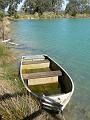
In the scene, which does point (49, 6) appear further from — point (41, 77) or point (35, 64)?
A: point (41, 77)

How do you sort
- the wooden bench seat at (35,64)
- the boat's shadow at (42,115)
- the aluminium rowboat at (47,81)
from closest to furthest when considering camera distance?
the boat's shadow at (42,115)
the aluminium rowboat at (47,81)
the wooden bench seat at (35,64)

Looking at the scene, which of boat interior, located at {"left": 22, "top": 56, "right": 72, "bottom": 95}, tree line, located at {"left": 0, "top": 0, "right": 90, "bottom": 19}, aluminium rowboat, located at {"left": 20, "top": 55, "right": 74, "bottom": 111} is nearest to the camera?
aluminium rowboat, located at {"left": 20, "top": 55, "right": 74, "bottom": 111}

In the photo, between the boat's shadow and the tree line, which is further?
the tree line

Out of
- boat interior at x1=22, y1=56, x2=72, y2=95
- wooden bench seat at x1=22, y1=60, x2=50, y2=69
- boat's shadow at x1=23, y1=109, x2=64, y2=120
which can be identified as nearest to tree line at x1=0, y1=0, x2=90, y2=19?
wooden bench seat at x1=22, y1=60, x2=50, y2=69

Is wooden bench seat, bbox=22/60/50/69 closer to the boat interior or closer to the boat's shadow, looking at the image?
the boat interior

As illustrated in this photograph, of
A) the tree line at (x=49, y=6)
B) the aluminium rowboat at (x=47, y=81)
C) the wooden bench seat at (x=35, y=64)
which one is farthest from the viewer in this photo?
the tree line at (x=49, y=6)

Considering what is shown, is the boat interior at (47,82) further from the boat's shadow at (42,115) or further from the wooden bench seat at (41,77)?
the boat's shadow at (42,115)

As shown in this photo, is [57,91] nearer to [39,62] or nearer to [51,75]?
[51,75]

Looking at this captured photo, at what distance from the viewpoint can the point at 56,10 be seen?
296 feet

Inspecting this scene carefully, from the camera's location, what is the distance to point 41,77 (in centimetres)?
1091

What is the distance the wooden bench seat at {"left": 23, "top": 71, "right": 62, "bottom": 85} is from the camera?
10878mm

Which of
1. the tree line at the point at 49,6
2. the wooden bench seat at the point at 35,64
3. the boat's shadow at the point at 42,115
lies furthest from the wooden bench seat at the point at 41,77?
the tree line at the point at 49,6

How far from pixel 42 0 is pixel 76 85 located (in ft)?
242

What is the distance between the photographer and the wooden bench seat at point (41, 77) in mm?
10878
